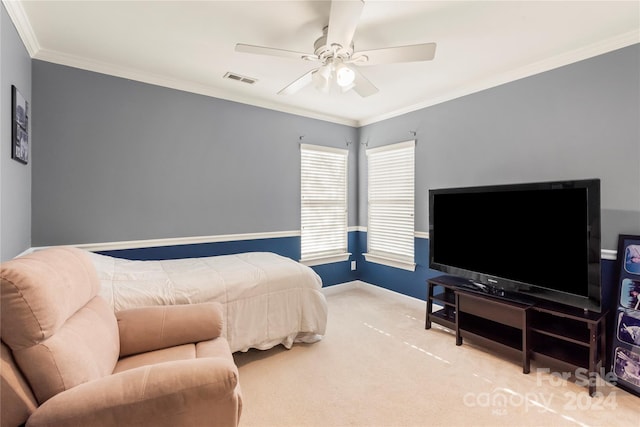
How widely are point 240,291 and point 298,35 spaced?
2011mm

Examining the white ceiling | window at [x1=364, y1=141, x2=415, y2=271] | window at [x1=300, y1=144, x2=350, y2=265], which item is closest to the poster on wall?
the white ceiling

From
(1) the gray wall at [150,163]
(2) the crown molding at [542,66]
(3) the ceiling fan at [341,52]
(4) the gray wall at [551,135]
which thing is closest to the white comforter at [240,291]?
(1) the gray wall at [150,163]

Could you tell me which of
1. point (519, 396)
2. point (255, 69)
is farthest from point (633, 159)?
point (255, 69)

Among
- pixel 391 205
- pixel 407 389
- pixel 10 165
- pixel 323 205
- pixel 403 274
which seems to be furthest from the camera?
pixel 323 205

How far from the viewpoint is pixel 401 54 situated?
2059mm

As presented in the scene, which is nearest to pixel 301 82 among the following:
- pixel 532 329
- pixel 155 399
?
pixel 155 399

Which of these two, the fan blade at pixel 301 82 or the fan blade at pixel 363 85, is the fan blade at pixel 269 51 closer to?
the fan blade at pixel 301 82

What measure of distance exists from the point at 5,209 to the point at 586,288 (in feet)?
12.6

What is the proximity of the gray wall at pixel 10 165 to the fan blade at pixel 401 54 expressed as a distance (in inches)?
87.9

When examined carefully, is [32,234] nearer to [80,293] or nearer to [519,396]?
[80,293]

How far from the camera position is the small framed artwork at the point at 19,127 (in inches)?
81.3

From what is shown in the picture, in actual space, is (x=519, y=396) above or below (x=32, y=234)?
below

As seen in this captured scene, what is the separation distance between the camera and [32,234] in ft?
8.52

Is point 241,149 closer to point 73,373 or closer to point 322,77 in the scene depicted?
point 322,77
